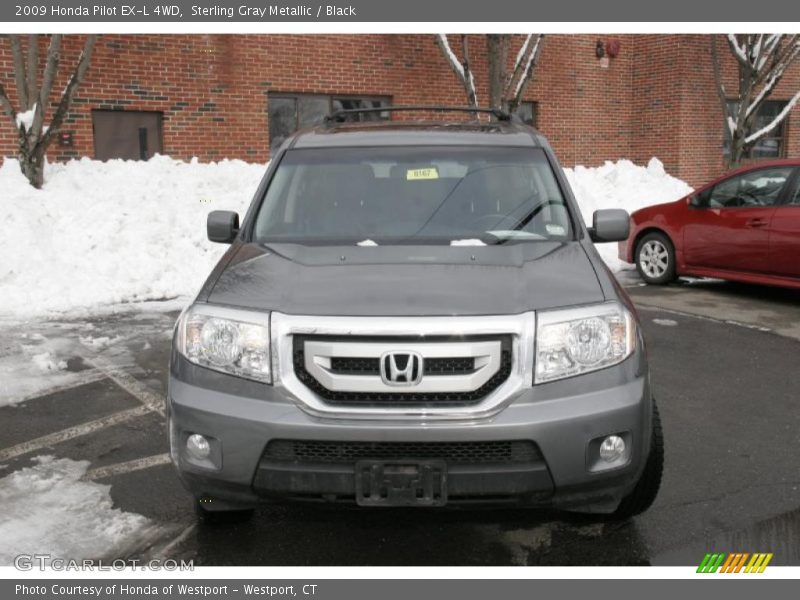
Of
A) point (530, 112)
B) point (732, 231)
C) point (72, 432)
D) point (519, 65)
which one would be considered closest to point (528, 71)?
point (519, 65)

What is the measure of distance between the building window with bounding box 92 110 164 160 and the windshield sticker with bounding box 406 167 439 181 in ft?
33.5

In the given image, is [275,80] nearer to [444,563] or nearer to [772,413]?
[772,413]

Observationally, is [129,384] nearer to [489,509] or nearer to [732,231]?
[489,509]

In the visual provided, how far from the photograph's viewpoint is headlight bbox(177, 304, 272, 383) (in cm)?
299

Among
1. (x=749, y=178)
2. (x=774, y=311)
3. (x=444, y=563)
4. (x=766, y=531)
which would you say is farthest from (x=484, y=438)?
(x=749, y=178)

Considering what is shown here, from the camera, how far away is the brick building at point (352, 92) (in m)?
13.1

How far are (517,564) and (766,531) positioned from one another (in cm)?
119

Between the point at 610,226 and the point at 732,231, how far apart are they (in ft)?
18.1

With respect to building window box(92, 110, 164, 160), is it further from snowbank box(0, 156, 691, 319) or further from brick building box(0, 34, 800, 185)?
snowbank box(0, 156, 691, 319)

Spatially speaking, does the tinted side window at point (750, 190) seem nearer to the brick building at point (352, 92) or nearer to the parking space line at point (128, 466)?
the parking space line at point (128, 466)

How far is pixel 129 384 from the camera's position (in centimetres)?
602

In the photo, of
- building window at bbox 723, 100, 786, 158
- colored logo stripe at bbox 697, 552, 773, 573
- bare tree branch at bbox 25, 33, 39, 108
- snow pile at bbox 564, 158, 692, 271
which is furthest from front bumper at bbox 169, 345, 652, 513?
building window at bbox 723, 100, 786, 158

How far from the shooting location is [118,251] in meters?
10.3

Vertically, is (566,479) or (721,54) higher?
(721,54)
